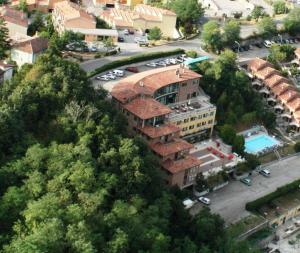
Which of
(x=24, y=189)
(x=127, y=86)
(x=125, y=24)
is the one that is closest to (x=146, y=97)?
(x=127, y=86)

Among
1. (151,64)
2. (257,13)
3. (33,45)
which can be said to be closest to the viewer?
(33,45)

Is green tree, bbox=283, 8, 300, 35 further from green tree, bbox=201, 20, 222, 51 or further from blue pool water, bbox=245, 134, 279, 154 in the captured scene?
blue pool water, bbox=245, 134, 279, 154

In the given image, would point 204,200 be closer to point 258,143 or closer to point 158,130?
point 158,130

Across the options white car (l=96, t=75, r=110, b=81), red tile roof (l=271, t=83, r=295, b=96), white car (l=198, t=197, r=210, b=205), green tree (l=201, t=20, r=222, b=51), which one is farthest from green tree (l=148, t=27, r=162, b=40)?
white car (l=198, t=197, r=210, b=205)

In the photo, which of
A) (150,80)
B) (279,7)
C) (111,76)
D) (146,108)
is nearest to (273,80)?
(150,80)

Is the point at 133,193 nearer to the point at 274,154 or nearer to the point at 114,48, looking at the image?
the point at 274,154

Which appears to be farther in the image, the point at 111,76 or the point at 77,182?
the point at 111,76
